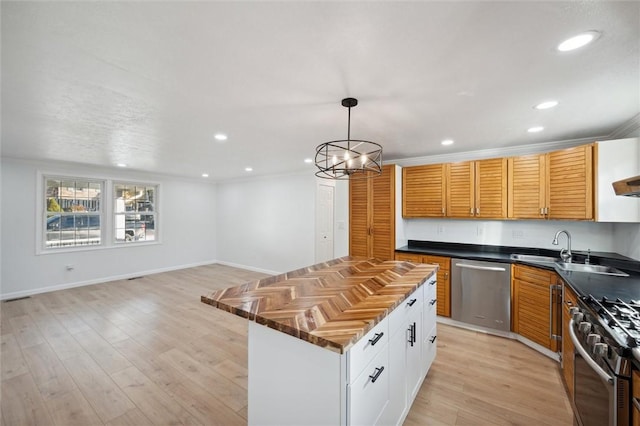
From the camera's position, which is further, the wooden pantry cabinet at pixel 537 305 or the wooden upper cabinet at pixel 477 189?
the wooden upper cabinet at pixel 477 189

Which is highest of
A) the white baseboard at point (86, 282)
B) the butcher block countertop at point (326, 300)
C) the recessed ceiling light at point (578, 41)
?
the recessed ceiling light at point (578, 41)

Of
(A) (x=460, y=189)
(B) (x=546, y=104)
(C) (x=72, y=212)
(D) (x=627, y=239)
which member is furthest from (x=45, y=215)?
(D) (x=627, y=239)

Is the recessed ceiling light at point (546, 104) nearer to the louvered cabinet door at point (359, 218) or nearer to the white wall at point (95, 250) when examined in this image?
the louvered cabinet door at point (359, 218)

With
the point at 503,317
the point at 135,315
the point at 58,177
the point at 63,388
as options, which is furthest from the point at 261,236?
the point at 503,317

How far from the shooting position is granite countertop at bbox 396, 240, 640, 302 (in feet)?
6.07

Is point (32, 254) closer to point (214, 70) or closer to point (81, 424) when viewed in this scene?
point (81, 424)

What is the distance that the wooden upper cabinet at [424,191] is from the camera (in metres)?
3.77

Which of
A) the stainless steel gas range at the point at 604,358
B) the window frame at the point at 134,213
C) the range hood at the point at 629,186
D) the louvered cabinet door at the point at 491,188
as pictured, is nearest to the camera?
the stainless steel gas range at the point at 604,358

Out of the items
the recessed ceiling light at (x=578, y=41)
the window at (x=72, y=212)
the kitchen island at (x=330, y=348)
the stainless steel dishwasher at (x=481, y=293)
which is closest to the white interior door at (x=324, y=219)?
the stainless steel dishwasher at (x=481, y=293)

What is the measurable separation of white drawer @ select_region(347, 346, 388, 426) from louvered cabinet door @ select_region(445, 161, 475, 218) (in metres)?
2.71

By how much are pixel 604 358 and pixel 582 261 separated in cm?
229

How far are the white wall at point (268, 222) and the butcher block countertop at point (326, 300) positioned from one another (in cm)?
333

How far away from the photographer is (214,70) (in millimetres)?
1721

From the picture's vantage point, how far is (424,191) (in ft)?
12.8
